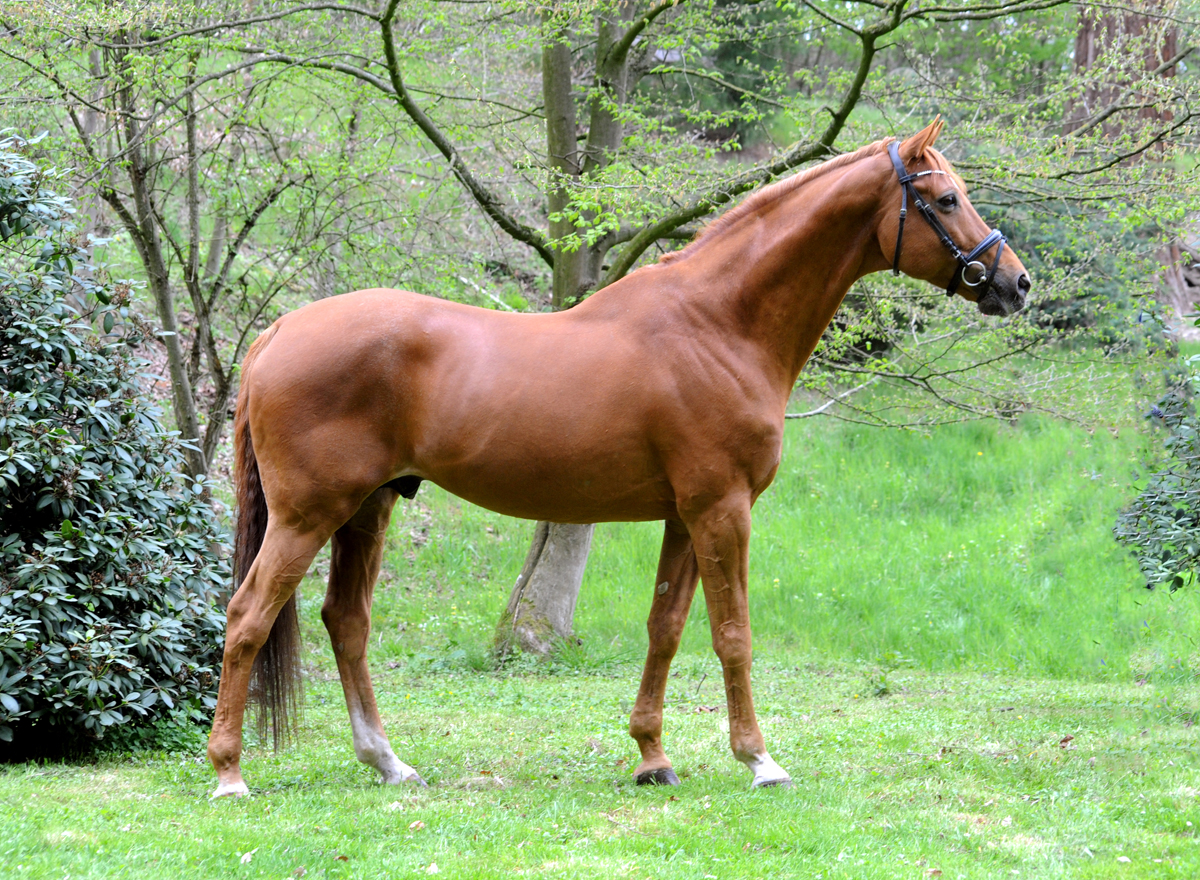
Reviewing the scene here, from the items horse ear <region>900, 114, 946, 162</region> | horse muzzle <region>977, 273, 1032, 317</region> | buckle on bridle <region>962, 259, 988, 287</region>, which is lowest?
horse muzzle <region>977, 273, 1032, 317</region>

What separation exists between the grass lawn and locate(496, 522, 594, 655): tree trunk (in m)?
0.26

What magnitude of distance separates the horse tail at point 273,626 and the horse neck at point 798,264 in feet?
6.94

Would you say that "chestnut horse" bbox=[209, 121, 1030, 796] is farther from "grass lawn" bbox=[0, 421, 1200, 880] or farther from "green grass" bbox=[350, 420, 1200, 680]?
"green grass" bbox=[350, 420, 1200, 680]

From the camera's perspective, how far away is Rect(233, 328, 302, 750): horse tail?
450 centimetres

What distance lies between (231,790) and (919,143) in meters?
4.01

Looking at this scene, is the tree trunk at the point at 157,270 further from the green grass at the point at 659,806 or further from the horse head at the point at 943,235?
the horse head at the point at 943,235

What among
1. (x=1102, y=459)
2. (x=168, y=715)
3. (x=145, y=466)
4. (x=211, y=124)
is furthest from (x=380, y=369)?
(x=1102, y=459)

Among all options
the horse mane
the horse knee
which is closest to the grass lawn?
the horse knee

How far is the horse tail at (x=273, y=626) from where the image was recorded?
4.50m

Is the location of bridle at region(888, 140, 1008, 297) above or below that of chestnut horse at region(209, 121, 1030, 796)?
above

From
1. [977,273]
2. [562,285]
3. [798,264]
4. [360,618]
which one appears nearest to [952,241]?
[977,273]

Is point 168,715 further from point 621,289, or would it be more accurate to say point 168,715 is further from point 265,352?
point 621,289

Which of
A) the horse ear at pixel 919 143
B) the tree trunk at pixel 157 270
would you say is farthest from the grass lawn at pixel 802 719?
the horse ear at pixel 919 143

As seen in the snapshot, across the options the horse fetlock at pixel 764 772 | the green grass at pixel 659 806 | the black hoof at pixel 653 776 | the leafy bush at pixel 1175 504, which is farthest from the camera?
the leafy bush at pixel 1175 504
